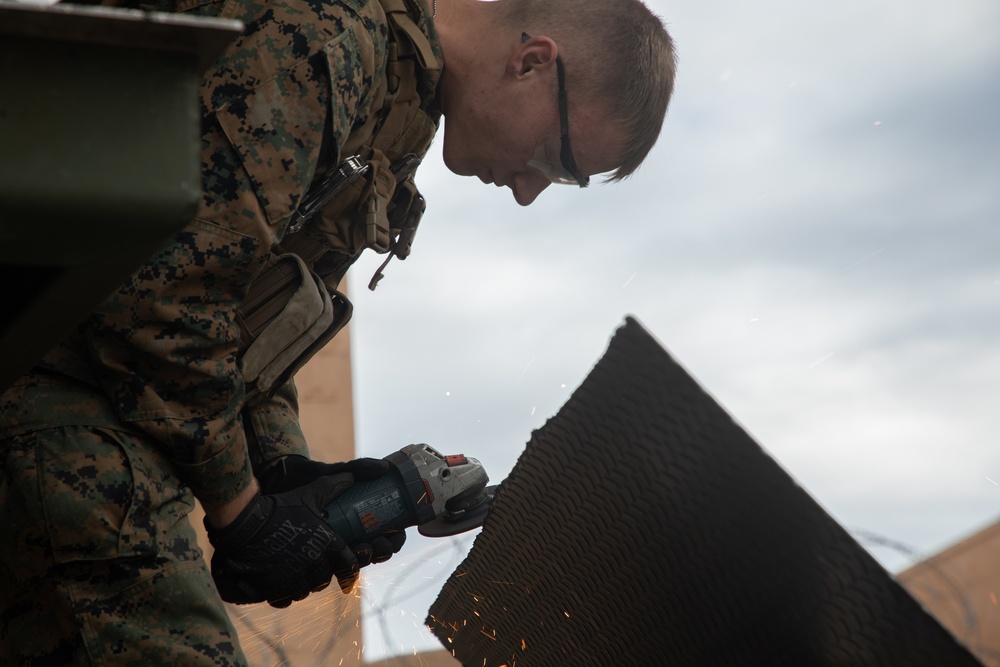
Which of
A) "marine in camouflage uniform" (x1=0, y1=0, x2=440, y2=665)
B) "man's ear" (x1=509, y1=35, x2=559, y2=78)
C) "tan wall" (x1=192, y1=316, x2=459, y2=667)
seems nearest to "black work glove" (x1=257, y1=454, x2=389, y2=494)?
"marine in camouflage uniform" (x1=0, y1=0, x2=440, y2=665)

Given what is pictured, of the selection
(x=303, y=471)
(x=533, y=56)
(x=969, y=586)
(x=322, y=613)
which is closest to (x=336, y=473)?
(x=303, y=471)

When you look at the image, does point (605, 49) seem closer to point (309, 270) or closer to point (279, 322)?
point (309, 270)

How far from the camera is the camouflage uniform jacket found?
1689 mm

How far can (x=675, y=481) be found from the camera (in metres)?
1.51

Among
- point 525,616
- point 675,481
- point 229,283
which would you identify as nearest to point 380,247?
point 229,283

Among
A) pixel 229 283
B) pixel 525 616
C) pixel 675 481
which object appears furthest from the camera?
pixel 525 616

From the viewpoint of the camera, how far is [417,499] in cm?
228

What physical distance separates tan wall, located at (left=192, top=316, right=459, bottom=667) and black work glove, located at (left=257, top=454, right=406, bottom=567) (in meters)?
1.99

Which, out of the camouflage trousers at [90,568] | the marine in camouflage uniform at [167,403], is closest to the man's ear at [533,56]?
the marine in camouflage uniform at [167,403]

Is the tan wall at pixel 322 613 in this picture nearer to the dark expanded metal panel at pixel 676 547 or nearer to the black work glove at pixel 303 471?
the black work glove at pixel 303 471

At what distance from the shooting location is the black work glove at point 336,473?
7.39ft

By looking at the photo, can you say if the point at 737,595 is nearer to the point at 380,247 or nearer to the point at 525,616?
the point at 525,616

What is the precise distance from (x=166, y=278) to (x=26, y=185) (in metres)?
0.76

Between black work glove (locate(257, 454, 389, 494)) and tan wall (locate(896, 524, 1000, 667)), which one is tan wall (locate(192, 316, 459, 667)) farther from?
tan wall (locate(896, 524, 1000, 667))
